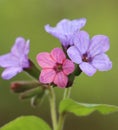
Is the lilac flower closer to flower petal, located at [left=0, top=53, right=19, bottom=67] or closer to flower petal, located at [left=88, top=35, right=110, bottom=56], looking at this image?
flower petal, located at [left=0, top=53, right=19, bottom=67]

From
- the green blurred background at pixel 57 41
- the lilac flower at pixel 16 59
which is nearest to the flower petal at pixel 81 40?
the lilac flower at pixel 16 59

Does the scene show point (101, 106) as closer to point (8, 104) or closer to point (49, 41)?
point (8, 104)

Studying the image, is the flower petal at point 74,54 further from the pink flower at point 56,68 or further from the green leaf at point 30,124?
the green leaf at point 30,124

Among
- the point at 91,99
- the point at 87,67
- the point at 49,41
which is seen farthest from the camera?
the point at 49,41

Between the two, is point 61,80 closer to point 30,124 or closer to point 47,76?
point 47,76

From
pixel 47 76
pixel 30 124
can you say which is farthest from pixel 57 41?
pixel 47 76

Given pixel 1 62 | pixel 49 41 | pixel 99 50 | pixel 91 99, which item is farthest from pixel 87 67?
pixel 49 41

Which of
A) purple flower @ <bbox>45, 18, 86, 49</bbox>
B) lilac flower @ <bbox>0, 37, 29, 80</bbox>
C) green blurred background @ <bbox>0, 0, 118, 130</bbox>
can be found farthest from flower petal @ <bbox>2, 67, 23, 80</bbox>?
green blurred background @ <bbox>0, 0, 118, 130</bbox>

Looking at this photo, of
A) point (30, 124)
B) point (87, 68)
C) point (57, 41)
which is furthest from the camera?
point (57, 41)
